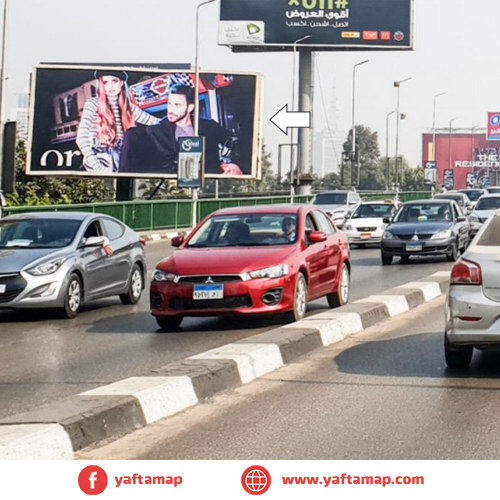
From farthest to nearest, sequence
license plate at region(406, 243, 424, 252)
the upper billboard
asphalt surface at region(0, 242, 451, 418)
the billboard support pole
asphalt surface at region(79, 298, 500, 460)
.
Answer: the upper billboard < the billboard support pole < license plate at region(406, 243, 424, 252) < asphalt surface at region(0, 242, 451, 418) < asphalt surface at region(79, 298, 500, 460)

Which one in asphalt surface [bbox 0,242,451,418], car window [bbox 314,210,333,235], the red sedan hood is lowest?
asphalt surface [bbox 0,242,451,418]

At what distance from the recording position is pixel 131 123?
55.4 m

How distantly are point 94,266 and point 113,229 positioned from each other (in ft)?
4.68

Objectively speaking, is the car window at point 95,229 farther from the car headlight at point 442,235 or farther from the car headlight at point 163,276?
the car headlight at point 442,235

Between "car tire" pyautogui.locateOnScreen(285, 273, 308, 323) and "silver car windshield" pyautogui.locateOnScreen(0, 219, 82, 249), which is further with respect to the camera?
"silver car windshield" pyautogui.locateOnScreen(0, 219, 82, 249)

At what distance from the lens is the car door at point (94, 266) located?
657 inches

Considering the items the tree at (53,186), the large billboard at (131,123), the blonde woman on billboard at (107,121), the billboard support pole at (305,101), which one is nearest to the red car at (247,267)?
the tree at (53,186)

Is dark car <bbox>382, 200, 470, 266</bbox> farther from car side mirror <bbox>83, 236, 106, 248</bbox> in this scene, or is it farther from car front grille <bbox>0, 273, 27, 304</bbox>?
car front grille <bbox>0, 273, 27, 304</bbox>

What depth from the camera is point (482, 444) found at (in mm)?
7398

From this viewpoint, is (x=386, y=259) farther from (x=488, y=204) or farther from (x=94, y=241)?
(x=94, y=241)

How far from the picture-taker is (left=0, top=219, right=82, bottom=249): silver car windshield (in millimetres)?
16750

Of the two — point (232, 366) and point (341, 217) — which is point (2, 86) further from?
point (232, 366)
